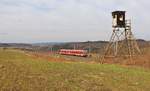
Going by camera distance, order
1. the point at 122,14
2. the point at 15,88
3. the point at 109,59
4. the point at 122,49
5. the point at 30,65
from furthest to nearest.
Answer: the point at 122,49 → the point at 109,59 → the point at 122,14 → the point at 30,65 → the point at 15,88

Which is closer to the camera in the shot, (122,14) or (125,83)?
(125,83)

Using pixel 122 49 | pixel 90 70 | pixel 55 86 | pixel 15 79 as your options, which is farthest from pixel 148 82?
pixel 122 49

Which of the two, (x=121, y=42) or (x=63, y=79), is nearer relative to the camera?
(x=63, y=79)

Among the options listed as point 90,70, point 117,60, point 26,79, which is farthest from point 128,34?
point 26,79

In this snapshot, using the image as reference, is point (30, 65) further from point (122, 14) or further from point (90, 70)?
point (122, 14)

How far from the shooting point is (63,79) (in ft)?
61.1

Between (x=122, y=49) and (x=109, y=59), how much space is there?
303 inches

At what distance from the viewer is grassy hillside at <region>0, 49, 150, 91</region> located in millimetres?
16953

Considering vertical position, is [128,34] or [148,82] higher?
[128,34]

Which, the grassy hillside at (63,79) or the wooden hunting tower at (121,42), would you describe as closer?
the grassy hillside at (63,79)

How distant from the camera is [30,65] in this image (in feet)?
71.2

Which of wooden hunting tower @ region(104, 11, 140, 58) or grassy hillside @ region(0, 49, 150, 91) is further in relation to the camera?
wooden hunting tower @ region(104, 11, 140, 58)

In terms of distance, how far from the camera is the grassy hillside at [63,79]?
17.0 metres

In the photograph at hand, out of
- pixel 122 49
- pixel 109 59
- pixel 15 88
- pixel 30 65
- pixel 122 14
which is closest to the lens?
pixel 15 88
